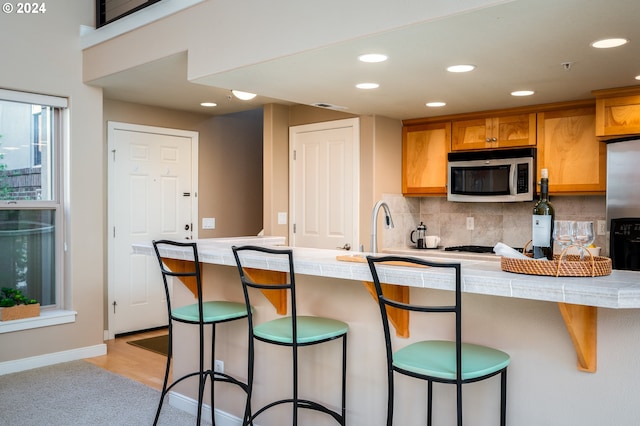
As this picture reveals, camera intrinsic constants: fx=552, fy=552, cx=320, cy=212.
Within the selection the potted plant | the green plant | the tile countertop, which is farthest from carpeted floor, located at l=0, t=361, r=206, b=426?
the tile countertop

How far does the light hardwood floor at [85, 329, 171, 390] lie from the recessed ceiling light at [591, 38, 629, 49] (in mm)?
3539

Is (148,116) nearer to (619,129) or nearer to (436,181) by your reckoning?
(436,181)

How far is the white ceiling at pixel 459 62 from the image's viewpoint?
248cm

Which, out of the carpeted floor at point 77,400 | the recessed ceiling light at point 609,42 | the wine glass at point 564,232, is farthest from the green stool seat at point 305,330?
the recessed ceiling light at point 609,42

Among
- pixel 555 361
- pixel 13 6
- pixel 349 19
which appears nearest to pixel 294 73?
pixel 349 19

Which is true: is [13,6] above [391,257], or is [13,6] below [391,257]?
above

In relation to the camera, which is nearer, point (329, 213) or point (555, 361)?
point (555, 361)

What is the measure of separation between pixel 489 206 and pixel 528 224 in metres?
0.40

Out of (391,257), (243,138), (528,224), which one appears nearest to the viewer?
(391,257)

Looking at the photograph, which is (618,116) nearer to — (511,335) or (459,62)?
(459,62)

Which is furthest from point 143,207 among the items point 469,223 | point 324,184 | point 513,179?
point 513,179

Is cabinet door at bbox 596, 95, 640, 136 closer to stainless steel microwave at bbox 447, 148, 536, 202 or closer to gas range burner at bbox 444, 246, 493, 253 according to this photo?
stainless steel microwave at bbox 447, 148, 536, 202

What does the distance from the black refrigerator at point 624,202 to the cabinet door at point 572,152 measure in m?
0.20

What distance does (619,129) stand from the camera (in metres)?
3.93
